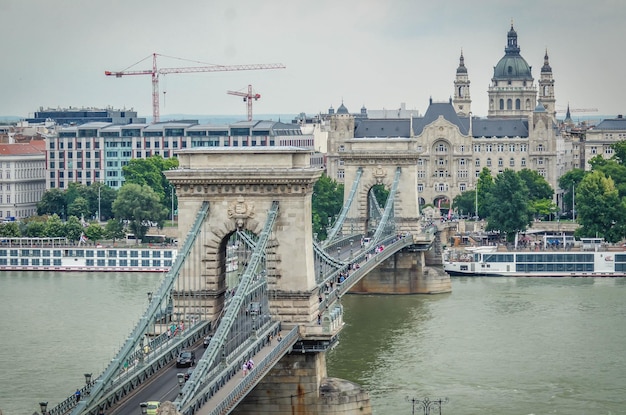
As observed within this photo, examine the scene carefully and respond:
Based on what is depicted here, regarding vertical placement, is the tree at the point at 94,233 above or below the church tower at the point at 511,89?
below

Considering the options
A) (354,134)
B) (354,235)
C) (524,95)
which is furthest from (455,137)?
(354,235)

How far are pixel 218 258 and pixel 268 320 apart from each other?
7.60 ft

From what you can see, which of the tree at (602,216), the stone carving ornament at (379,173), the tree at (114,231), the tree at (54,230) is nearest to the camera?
the stone carving ornament at (379,173)

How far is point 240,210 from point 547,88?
391 ft

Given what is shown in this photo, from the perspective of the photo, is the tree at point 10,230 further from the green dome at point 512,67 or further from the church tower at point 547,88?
the church tower at point 547,88

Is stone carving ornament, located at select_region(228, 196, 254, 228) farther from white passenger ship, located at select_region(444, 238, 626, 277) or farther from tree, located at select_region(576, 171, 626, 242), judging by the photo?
tree, located at select_region(576, 171, 626, 242)

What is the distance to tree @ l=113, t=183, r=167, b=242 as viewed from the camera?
332 ft

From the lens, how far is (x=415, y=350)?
2424 inches

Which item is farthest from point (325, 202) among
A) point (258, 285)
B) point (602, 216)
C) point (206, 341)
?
point (206, 341)

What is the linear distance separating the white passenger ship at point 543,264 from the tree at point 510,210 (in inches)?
399

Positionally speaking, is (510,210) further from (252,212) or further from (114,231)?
(252,212)

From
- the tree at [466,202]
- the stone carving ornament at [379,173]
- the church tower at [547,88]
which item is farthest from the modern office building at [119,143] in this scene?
the stone carving ornament at [379,173]

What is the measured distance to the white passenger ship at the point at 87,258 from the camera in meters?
90.1

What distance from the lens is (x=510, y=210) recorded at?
100 m
